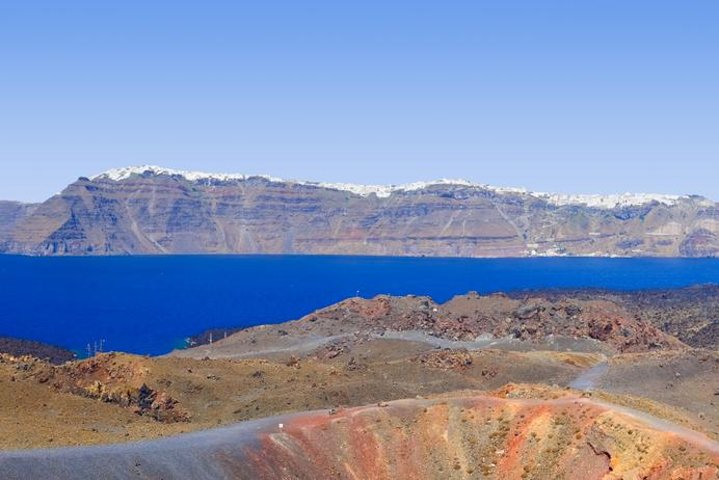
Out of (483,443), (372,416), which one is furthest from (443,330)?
(483,443)

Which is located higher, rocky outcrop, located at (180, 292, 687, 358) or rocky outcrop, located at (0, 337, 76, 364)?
rocky outcrop, located at (180, 292, 687, 358)

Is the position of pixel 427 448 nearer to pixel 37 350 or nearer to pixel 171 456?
pixel 171 456

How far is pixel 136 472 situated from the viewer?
4662cm

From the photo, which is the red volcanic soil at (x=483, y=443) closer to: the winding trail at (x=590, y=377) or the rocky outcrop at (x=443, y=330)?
the winding trail at (x=590, y=377)

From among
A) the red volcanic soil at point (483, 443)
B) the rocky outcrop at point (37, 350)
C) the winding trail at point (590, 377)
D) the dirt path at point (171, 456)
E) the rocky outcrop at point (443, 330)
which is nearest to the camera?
the dirt path at point (171, 456)

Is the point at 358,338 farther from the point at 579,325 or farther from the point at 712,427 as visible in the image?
the point at 712,427

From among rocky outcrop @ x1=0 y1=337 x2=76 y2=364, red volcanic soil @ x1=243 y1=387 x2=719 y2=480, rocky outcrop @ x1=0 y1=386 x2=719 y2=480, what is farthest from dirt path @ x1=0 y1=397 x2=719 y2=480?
rocky outcrop @ x1=0 y1=337 x2=76 y2=364

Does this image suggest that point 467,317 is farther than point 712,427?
Yes

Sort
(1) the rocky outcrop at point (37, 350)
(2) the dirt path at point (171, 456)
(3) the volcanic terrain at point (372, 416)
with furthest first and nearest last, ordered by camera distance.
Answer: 1. (1) the rocky outcrop at point (37, 350)
2. (3) the volcanic terrain at point (372, 416)
3. (2) the dirt path at point (171, 456)

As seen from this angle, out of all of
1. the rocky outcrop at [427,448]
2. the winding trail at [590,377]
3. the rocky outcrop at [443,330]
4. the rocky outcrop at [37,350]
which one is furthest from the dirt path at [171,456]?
the rocky outcrop at [37,350]

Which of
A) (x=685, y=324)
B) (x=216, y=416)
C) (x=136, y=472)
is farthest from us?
(x=685, y=324)

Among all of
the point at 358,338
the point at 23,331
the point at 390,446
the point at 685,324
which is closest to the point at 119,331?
the point at 23,331

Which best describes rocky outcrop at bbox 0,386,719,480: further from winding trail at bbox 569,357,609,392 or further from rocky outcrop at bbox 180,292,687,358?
rocky outcrop at bbox 180,292,687,358

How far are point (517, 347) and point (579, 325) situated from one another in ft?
45.6
